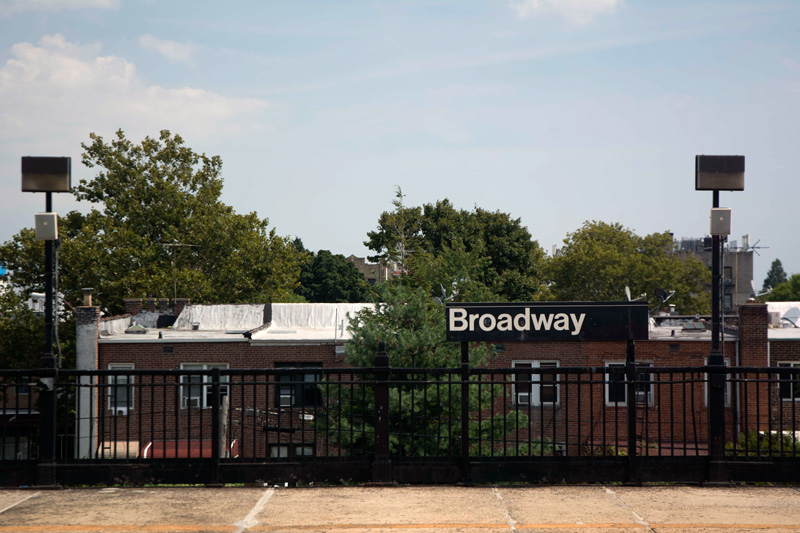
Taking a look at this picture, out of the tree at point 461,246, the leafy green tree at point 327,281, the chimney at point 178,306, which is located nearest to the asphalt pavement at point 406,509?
the chimney at point 178,306

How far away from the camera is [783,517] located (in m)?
6.98

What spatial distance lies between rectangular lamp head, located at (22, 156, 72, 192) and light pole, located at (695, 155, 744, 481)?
7599 mm

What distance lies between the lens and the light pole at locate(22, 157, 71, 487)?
8.14 meters

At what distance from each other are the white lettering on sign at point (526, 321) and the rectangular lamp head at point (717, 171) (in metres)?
2.20

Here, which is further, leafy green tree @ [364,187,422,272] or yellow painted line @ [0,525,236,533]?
leafy green tree @ [364,187,422,272]

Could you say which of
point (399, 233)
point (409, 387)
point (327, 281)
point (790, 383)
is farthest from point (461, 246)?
point (327, 281)

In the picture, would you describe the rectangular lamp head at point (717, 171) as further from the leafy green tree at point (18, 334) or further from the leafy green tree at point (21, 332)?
the leafy green tree at point (18, 334)

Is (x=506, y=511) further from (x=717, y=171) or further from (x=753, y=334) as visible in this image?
(x=753, y=334)

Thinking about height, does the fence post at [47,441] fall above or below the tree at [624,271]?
below

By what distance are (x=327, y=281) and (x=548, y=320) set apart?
9967cm

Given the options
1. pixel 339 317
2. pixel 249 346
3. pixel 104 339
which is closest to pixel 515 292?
pixel 339 317

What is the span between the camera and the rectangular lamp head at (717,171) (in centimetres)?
854

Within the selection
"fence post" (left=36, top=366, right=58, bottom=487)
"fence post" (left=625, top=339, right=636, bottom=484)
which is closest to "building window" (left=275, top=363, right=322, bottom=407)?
"fence post" (left=36, top=366, right=58, bottom=487)

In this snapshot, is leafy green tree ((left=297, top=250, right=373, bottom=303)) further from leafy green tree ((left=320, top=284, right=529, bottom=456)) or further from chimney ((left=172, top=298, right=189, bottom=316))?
leafy green tree ((left=320, top=284, right=529, bottom=456))
